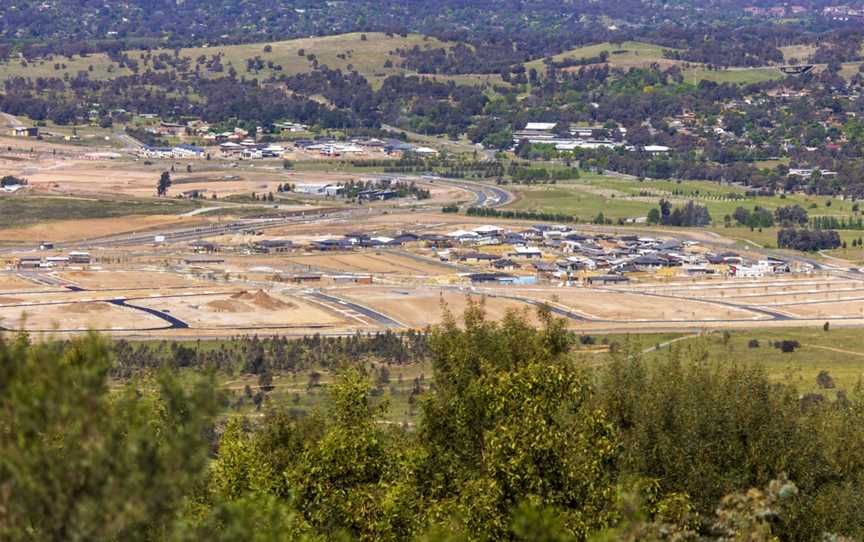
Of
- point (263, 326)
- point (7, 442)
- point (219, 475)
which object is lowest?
point (263, 326)

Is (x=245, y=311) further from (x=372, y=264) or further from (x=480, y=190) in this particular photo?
(x=480, y=190)

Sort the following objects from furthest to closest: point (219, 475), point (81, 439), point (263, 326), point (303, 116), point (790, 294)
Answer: point (303, 116), point (790, 294), point (263, 326), point (219, 475), point (81, 439)

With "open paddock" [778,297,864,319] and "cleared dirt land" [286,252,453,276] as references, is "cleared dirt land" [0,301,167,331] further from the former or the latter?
"open paddock" [778,297,864,319]

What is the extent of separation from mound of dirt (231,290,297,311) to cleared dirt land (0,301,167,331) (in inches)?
237


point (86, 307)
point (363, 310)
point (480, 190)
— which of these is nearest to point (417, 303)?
point (363, 310)

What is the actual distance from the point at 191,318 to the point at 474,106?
117 metres

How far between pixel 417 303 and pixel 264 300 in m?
8.35

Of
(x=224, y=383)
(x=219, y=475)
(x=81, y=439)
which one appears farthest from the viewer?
(x=224, y=383)

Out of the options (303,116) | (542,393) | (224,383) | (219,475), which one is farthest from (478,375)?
(303,116)

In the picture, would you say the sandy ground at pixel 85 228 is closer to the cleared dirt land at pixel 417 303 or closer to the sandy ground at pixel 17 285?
the sandy ground at pixel 17 285

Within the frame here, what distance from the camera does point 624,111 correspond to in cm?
18075

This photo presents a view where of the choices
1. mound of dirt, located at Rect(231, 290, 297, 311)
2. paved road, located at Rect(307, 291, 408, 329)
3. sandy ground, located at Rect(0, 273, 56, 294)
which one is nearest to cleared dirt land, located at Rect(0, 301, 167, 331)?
mound of dirt, located at Rect(231, 290, 297, 311)

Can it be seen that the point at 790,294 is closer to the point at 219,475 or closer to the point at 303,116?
the point at 219,475

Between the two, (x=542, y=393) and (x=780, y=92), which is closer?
(x=542, y=393)
